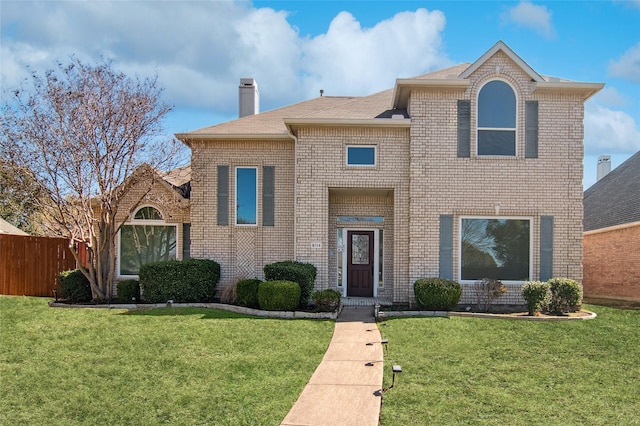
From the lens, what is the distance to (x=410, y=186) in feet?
42.9

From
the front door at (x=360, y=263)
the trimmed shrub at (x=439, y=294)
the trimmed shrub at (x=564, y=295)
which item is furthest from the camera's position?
the front door at (x=360, y=263)

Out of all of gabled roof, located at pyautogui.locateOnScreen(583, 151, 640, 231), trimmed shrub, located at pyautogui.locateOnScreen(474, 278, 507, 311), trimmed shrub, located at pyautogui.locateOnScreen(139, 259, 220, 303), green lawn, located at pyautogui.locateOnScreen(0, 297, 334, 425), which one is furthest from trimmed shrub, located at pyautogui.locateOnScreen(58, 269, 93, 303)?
gabled roof, located at pyautogui.locateOnScreen(583, 151, 640, 231)

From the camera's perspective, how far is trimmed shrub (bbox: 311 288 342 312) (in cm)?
1211

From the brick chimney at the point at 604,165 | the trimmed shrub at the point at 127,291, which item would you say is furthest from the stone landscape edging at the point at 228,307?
the brick chimney at the point at 604,165

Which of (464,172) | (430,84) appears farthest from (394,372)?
(430,84)

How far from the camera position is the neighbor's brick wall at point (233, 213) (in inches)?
571

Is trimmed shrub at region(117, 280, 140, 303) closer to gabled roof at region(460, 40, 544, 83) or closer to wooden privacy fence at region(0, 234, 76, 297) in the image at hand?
wooden privacy fence at region(0, 234, 76, 297)

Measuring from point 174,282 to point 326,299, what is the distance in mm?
4262

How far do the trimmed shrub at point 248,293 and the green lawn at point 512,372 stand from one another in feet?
11.8

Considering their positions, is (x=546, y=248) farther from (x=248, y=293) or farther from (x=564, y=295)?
(x=248, y=293)

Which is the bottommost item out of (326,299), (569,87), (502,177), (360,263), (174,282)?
(326,299)

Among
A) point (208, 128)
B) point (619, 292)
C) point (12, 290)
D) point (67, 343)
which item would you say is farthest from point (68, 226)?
point (619, 292)

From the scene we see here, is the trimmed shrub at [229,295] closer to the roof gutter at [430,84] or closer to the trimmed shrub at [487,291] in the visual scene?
the trimmed shrub at [487,291]

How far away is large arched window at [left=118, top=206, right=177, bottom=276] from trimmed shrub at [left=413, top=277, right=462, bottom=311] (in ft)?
26.2
